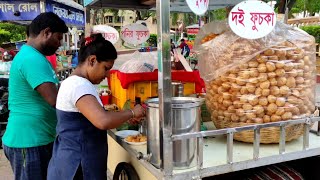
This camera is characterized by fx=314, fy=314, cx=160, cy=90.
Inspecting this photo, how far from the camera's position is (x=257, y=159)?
64.8 inches

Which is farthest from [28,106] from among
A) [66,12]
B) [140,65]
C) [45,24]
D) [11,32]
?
[11,32]

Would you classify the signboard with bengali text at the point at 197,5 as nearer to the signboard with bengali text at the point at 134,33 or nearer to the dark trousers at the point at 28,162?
the dark trousers at the point at 28,162

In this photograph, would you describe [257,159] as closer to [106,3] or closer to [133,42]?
[106,3]

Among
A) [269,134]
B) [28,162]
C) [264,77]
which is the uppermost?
[264,77]

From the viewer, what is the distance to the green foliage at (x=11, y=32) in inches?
528

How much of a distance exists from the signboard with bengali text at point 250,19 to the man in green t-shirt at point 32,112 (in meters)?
1.13

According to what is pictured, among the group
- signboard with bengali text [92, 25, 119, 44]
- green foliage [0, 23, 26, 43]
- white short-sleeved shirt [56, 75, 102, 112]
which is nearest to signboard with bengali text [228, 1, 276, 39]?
white short-sleeved shirt [56, 75, 102, 112]

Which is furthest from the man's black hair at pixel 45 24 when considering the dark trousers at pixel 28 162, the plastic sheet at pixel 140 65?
the dark trousers at pixel 28 162

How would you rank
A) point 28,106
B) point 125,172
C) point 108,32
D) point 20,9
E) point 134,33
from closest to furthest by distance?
1. point 28,106
2. point 125,172
3. point 108,32
4. point 134,33
5. point 20,9

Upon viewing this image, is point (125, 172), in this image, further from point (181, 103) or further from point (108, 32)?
point (108, 32)

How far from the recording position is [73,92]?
1.60 meters

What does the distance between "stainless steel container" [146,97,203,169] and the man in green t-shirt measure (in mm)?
772

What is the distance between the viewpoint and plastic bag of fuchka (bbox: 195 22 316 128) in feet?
5.81

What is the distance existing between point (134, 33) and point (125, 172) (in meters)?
2.22
